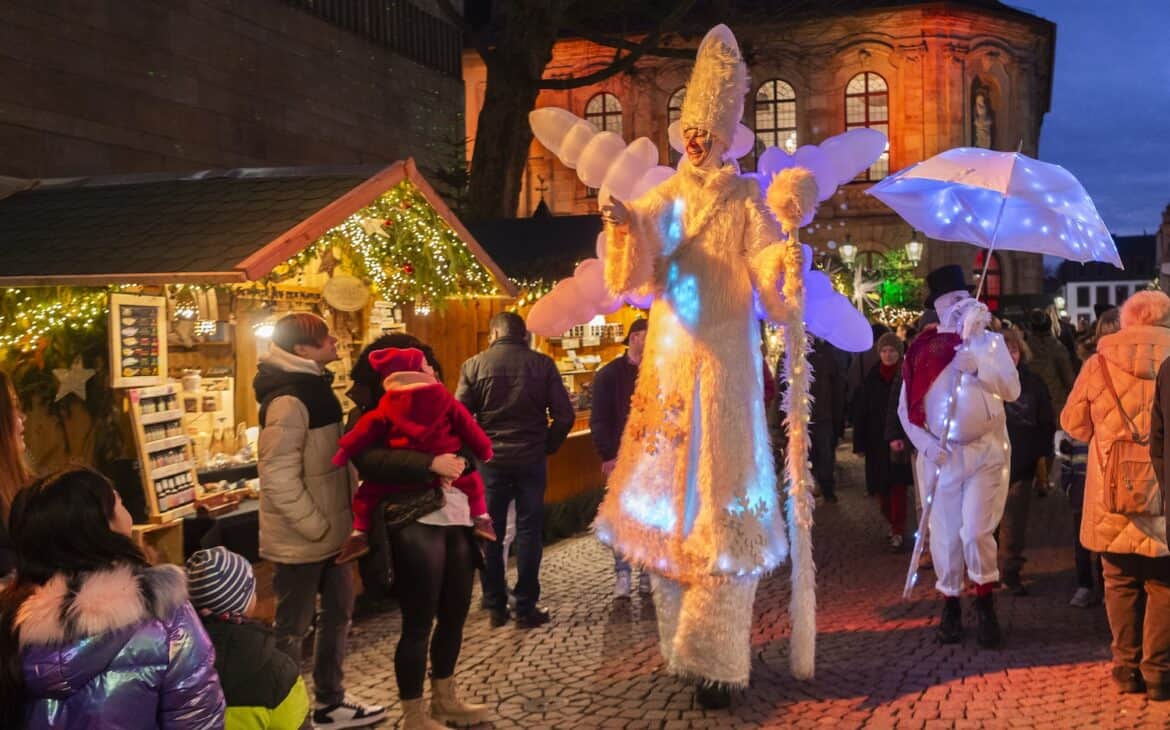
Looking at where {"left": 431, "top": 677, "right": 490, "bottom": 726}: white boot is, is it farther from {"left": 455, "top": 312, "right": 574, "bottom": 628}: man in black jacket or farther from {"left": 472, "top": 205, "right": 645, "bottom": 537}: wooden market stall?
{"left": 472, "top": 205, "right": 645, "bottom": 537}: wooden market stall

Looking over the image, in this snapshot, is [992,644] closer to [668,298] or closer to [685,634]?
[685,634]

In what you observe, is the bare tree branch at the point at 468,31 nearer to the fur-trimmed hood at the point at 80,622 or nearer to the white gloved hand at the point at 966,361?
the white gloved hand at the point at 966,361

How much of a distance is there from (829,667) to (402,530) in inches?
100

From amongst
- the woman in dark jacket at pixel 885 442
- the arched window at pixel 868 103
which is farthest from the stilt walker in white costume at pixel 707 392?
the arched window at pixel 868 103

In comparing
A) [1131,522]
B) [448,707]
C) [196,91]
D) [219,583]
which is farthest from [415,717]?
[196,91]

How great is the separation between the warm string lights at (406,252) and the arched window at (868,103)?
2860 centimetres

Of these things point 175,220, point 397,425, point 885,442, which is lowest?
point 885,442

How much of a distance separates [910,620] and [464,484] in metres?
3.35

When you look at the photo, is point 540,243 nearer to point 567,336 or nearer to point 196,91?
point 567,336

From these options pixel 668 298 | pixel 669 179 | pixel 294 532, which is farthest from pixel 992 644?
pixel 294 532

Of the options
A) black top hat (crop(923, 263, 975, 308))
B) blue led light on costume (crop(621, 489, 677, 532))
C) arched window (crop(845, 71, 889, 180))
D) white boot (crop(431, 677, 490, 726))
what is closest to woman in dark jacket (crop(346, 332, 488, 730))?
white boot (crop(431, 677, 490, 726))

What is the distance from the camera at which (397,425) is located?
466cm

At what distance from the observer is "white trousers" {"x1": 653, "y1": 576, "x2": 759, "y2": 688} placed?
490cm

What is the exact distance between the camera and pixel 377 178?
7.05m
